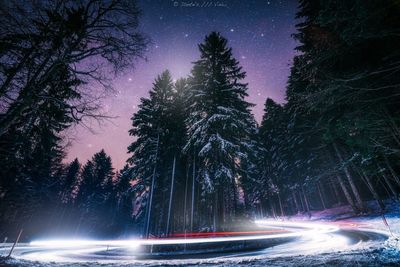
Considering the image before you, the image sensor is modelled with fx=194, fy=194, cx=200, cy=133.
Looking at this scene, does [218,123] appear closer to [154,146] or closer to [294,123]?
[154,146]

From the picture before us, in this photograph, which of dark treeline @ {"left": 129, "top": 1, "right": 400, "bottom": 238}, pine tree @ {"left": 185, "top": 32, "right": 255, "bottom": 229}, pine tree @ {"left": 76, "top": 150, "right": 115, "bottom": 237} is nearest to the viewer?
dark treeline @ {"left": 129, "top": 1, "right": 400, "bottom": 238}

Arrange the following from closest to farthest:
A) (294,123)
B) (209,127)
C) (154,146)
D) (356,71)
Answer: (356,71), (209,127), (154,146), (294,123)

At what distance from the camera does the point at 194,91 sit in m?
18.3

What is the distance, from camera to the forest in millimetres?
6105

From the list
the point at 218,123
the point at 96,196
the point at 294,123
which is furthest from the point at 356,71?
the point at 96,196

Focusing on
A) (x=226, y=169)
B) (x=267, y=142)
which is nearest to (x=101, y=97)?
(x=226, y=169)

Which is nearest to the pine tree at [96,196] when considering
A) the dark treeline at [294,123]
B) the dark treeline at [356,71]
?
the dark treeline at [294,123]

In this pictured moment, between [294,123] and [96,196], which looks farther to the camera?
[96,196]

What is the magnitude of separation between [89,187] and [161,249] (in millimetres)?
36732

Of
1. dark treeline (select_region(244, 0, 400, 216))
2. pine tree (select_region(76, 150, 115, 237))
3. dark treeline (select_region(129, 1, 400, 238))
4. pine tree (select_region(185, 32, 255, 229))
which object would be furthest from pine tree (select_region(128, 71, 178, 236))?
pine tree (select_region(76, 150, 115, 237))

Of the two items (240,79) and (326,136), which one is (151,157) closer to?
(240,79)

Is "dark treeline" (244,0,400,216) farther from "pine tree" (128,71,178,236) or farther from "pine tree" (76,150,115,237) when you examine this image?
"pine tree" (76,150,115,237)

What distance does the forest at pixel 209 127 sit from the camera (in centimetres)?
611

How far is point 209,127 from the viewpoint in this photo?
16.4 metres
